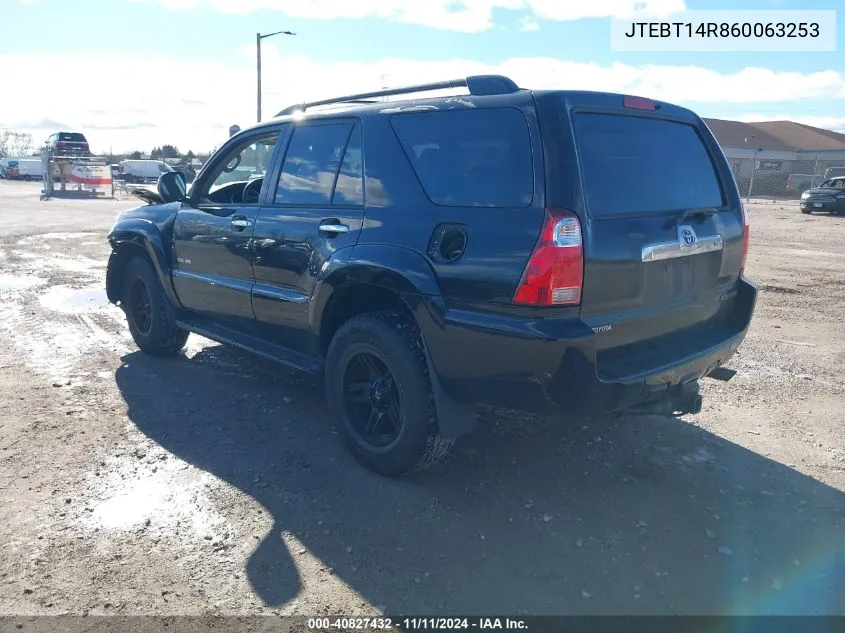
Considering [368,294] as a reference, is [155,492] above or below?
below

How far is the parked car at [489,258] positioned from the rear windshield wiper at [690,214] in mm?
21

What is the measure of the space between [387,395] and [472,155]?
1.34 meters

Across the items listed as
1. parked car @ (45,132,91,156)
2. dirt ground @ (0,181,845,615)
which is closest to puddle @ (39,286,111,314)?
dirt ground @ (0,181,845,615)

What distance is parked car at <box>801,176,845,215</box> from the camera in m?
22.8

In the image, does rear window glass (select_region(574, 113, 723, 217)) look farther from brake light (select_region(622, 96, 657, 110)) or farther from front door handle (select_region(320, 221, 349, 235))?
front door handle (select_region(320, 221, 349, 235))

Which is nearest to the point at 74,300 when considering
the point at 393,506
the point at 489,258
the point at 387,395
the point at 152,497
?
the point at 152,497

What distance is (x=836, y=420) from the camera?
4438 millimetres

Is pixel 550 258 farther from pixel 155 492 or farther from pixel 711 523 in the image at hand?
pixel 155 492

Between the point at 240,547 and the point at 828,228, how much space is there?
1979cm

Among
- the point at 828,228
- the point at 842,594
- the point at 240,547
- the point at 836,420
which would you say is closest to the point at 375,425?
the point at 240,547

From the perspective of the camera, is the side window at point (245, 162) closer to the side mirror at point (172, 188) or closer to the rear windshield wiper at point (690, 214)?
the side mirror at point (172, 188)

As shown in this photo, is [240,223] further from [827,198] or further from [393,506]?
[827,198]

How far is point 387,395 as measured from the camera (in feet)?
11.9

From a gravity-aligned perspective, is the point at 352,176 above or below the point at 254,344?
above
